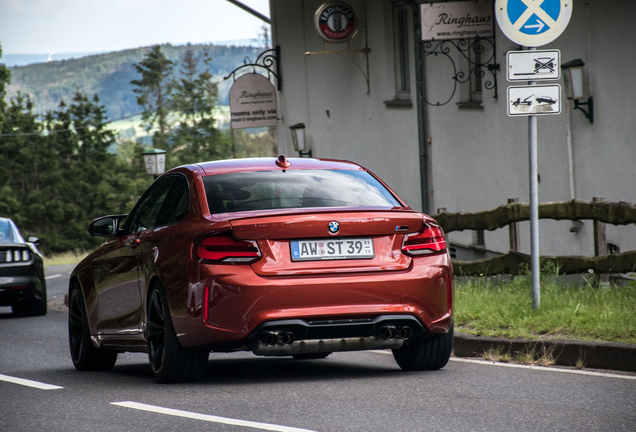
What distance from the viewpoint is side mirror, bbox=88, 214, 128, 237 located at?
7812mm

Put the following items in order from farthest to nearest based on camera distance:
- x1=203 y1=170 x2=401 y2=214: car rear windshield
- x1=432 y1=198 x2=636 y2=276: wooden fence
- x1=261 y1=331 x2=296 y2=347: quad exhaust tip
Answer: x1=432 y1=198 x2=636 y2=276: wooden fence, x1=203 y1=170 x2=401 y2=214: car rear windshield, x1=261 y1=331 x2=296 y2=347: quad exhaust tip

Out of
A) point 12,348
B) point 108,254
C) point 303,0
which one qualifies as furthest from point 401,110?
point 108,254

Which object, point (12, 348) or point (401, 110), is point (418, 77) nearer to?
point (401, 110)

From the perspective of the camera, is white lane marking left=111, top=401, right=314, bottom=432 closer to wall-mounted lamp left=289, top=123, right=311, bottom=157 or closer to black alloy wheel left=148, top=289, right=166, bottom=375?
black alloy wheel left=148, top=289, right=166, bottom=375

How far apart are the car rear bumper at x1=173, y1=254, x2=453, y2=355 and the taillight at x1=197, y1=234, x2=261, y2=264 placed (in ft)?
0.17

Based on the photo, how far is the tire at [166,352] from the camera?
6.47 meters

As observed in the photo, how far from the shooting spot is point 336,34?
20.1 m

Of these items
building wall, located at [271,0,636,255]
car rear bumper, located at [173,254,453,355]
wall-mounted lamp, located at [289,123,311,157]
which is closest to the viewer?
car rear bumper, located at [173,254,453,355]

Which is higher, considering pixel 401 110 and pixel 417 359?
pixel 401 110

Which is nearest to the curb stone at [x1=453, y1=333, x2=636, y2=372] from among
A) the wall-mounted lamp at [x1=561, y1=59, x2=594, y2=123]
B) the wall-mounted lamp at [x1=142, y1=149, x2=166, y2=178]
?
the wall-mounted lamp at [x1=561, y1=59, x2=594, y2=123]

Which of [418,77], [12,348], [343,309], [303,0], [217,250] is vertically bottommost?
[12,348]

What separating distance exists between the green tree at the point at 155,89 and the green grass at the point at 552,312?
91.2 metres

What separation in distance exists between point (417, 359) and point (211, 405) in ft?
5.98

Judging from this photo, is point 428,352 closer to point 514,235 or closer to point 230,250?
point 230,250
